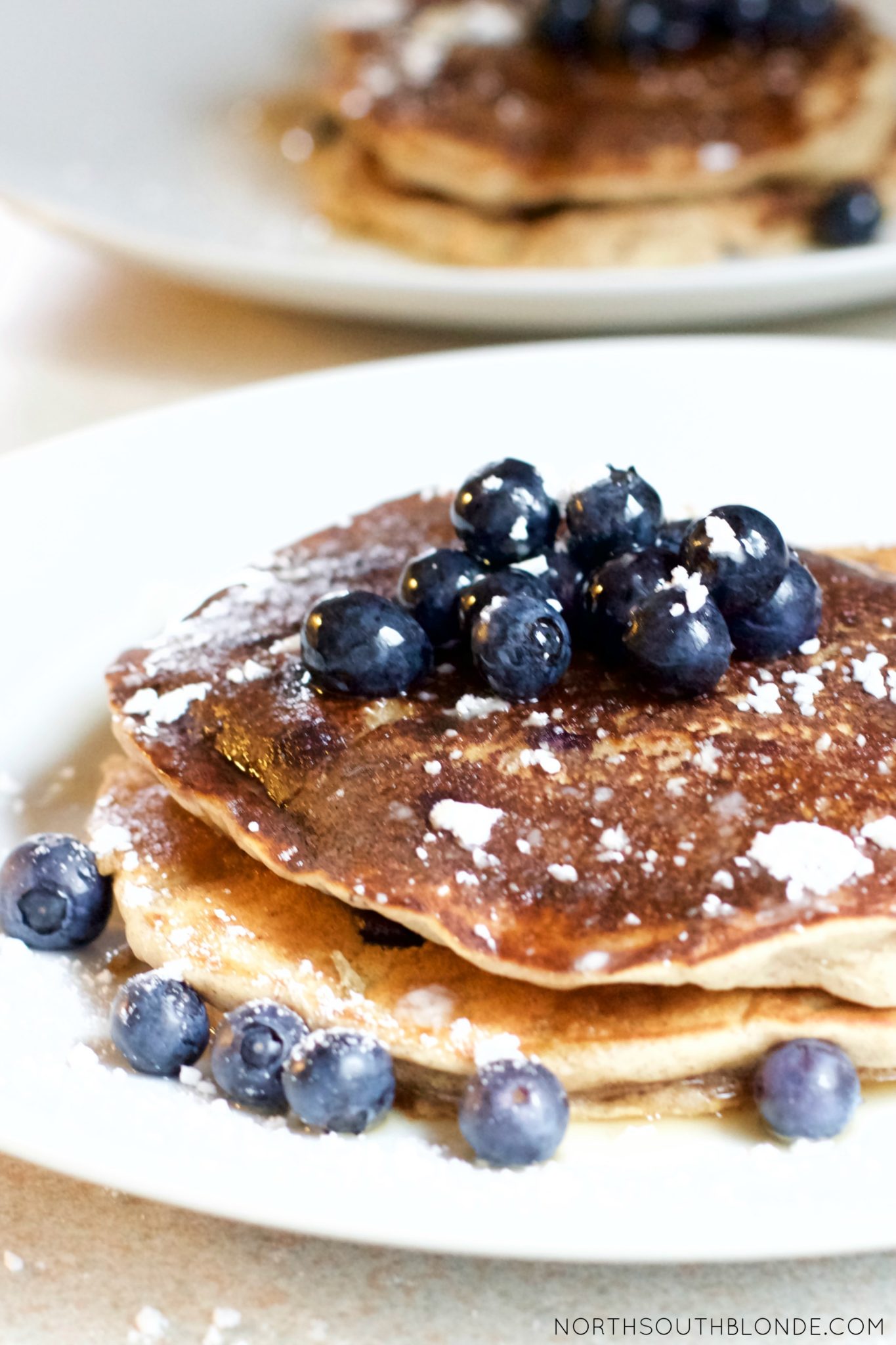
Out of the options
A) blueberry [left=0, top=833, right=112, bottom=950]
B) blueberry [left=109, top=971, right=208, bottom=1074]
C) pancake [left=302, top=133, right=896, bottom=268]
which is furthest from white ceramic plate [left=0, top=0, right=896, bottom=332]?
blueberry [left=109, top=971, right=208, bottom=1074]

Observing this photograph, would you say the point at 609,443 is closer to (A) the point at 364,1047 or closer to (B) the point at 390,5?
(A) the point at 364,1047

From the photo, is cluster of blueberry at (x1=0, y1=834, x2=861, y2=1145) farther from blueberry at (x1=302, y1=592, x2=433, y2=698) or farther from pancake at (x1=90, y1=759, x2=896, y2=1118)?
blueberry at (x1=302, y1=592, x2=433, y2=698)

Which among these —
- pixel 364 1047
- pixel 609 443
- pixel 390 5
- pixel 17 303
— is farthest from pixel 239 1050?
pixel 390 5

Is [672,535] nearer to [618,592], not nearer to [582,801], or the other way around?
[618,592]

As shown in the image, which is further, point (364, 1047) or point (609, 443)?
point (609, 443)

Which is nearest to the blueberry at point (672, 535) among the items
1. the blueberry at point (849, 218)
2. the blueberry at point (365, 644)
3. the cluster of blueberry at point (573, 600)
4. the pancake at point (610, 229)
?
the cluster of blueberry at point (573, 600)

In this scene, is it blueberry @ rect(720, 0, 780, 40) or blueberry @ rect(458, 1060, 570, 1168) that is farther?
blueberry @ rect(720, 0, 780, 40)
